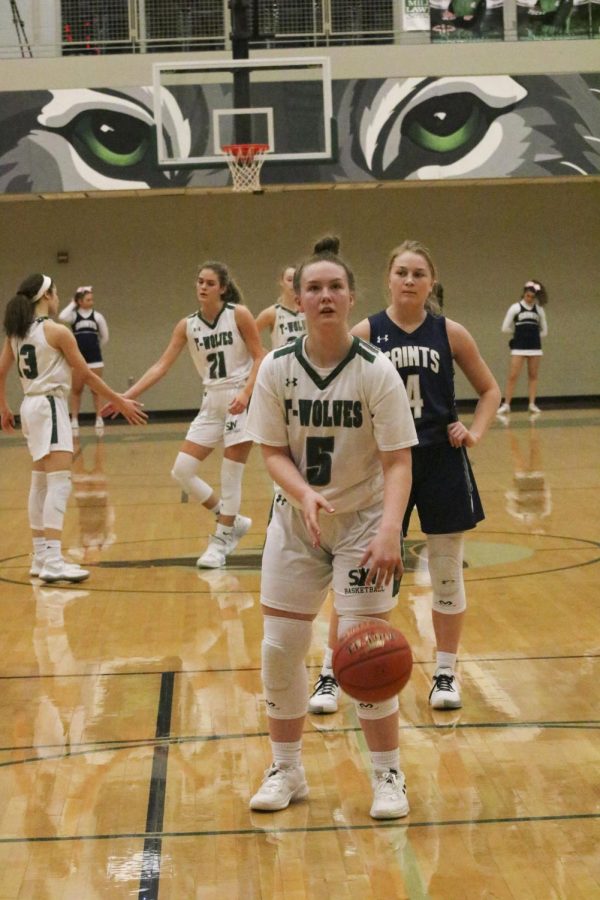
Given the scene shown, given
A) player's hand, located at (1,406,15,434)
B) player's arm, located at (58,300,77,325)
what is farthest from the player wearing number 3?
player's arm, located at (58,300,77,325)

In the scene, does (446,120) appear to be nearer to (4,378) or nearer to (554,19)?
(554,19)

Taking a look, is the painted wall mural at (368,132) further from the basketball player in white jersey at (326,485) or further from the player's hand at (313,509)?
the player's hand at (313,509)

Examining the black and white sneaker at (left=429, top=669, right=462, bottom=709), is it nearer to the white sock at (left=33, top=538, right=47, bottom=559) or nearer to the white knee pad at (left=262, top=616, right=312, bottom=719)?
the white knee pad at (left=262, top=616, right=312, bottom=719)

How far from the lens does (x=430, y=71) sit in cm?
1775

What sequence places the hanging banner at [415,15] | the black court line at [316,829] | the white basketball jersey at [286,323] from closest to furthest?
the black court line at [316,829] < the white basketball jersey at [286,323] < the hanging banner at [415,15]

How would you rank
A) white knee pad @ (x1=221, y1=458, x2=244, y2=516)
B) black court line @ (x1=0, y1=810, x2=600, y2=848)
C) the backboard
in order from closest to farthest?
black court line @ (x1=0, y1=810, x2=600, y2=848)
white knee pad @ (x1=221, y1=458, x2=244, y2=516)
the backboard

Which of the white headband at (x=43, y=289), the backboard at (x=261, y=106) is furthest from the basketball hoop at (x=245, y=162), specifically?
the white headband at (x=43, y=289)

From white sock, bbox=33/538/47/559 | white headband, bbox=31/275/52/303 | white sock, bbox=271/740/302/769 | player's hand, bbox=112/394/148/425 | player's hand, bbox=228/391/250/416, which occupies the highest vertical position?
white headband, bbox=31/275/52/303

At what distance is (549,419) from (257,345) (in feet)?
34.8

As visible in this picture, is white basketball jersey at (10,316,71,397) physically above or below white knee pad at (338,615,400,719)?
above

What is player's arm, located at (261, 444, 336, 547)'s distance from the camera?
377 cm

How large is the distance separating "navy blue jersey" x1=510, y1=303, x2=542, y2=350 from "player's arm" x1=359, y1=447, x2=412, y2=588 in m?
15.2

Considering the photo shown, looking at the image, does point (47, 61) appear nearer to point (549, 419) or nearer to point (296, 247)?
point (296, 247)

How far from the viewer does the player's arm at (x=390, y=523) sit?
3.79 m
